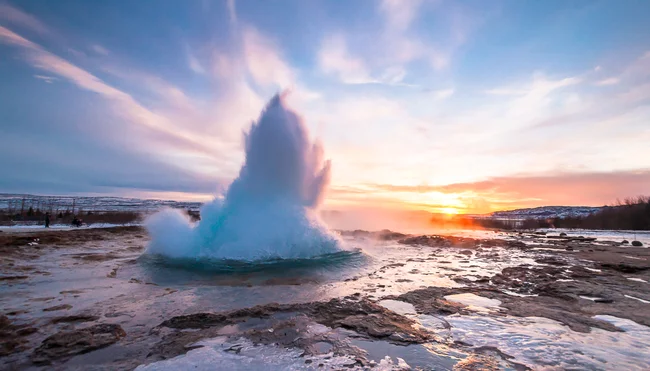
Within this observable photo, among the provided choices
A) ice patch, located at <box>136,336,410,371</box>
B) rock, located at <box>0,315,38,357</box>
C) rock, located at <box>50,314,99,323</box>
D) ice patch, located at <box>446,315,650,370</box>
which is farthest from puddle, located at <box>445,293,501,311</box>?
rock, located at <box>0,315,38,357</box>

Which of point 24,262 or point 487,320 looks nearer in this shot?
point 487,320

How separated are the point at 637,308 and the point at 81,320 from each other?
11377 millimetres

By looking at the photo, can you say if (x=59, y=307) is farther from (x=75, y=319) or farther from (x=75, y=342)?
(x=75, y=342)

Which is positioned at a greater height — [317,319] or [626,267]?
[626,267]

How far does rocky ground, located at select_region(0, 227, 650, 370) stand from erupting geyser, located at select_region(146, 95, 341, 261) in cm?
256

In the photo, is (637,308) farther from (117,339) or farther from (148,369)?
(117,339)

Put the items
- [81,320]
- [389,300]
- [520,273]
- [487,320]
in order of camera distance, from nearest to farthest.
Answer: [81,320], [487,320], [389,300], [520,273]

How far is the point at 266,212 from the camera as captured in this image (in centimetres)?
1348

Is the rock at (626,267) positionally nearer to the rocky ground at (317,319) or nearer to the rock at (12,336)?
the rocky ground at (317,319)

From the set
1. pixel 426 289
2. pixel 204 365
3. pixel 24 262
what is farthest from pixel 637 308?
pixel 24 262

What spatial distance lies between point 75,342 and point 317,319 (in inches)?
148

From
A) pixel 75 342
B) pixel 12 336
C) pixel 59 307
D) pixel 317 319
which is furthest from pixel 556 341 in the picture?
pixel 59 307

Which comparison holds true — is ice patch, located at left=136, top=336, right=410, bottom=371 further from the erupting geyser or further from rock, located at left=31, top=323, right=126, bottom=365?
the erupting geyser

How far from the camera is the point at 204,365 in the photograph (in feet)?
12.3
